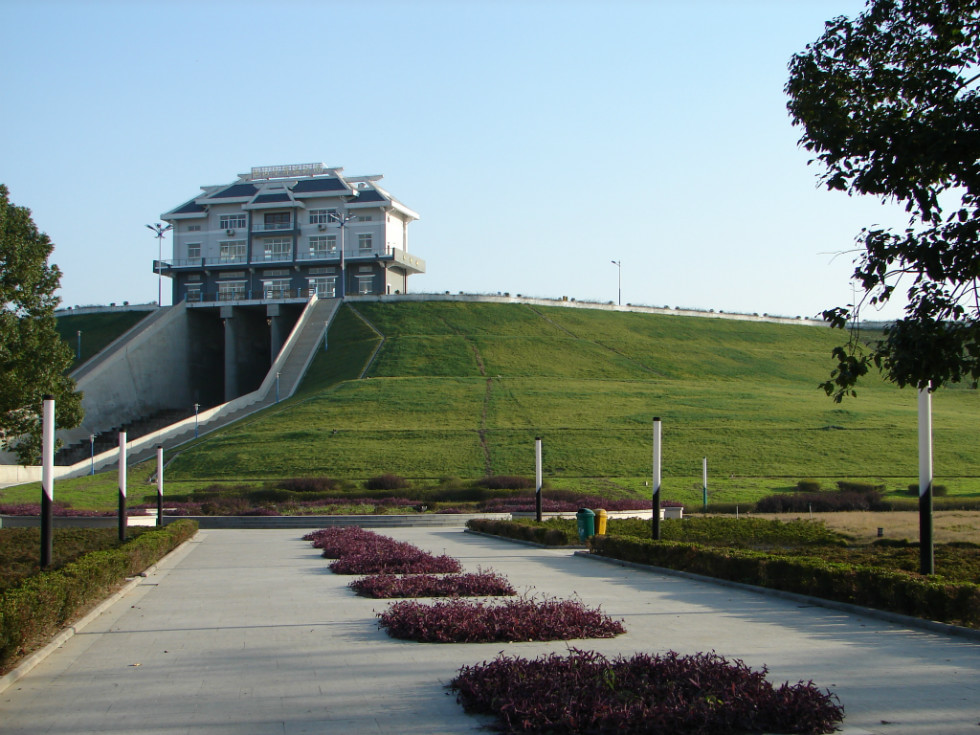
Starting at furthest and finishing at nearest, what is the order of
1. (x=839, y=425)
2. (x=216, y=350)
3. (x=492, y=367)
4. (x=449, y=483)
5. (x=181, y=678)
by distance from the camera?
1. (x=216, y=350)
2. (x=492, y=367)
3. (x=839, y=425)
4. (x=449, y=483)
5. (x=181, y=678)

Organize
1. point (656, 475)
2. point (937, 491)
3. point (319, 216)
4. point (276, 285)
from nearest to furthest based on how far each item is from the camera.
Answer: point (656, 475)
point (937, 491)
point (276, 285)
point (319, 216)

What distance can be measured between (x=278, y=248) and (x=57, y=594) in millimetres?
85284

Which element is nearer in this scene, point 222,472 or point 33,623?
point 33,623

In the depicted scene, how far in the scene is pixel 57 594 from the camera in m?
9.06

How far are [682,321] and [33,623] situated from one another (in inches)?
3204

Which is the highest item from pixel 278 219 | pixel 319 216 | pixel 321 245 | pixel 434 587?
pixel 319 216

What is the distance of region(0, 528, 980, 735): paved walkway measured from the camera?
6.17 metres

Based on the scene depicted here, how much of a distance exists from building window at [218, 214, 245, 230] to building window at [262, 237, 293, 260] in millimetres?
3687

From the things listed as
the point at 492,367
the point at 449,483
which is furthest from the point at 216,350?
the point at 449,483

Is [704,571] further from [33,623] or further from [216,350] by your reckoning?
[216,350]

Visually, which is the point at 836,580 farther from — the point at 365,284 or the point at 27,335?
the point at 365,284

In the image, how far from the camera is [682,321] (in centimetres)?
8619

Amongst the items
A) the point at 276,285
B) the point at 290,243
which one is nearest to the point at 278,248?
the point at 290,243

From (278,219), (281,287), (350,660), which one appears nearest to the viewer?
(350,660)
